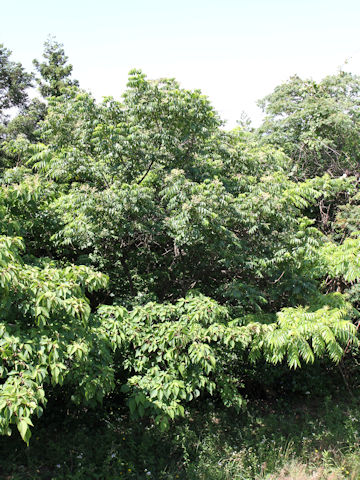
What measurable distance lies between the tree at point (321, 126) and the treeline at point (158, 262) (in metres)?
4.38

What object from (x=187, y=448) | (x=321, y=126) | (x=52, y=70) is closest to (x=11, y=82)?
(x=52, y=70)

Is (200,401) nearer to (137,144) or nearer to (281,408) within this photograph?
(281,408)

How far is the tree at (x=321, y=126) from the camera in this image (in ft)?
37.8

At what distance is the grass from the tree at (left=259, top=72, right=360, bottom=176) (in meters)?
7.23

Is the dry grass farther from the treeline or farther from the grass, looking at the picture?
the treeline

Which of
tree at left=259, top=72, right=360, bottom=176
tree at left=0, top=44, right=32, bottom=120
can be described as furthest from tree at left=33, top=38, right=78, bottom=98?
tree at left=259, top=72, right=360, bottom=176

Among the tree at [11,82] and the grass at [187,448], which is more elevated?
the tree at [11,82]

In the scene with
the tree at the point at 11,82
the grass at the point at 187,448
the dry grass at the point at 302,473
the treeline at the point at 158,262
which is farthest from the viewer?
the tree at the point at 11,82

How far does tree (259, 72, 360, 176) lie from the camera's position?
11508 millimetres

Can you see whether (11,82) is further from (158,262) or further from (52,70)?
(158,262)

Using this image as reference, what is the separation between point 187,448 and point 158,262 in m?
2.73

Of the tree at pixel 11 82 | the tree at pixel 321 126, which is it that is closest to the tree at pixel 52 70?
the tree at pixel 11 82

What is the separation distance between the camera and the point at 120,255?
6070 millimetres

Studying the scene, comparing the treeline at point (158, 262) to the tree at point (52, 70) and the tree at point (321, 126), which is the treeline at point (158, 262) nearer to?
the tree at point (321, 126)
